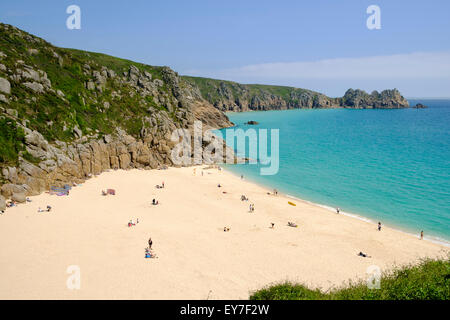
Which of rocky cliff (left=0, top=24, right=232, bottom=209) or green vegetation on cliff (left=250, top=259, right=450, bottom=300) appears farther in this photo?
rocky cliff (left=0, top=24, right=232, bottom=209)

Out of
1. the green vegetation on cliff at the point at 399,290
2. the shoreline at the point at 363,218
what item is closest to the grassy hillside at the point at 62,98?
the shoreline at the point at 363,218

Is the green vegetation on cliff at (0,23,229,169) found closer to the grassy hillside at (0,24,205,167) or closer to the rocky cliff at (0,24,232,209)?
the grassy hillside at (0,24,205,167)

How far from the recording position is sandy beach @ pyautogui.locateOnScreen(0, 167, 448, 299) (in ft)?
63.7

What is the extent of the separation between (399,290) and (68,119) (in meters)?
48.0

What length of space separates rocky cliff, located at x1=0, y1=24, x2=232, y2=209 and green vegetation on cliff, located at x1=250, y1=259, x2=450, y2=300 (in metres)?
29.5

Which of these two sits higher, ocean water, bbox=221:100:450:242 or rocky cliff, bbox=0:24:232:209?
rocky cliff, bbox=0:24:232:209

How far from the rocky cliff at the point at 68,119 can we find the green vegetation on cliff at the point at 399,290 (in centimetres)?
2948

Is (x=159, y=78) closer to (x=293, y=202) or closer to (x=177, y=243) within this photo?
(x=293, y=202)

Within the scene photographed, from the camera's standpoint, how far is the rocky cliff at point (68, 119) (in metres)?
35.5

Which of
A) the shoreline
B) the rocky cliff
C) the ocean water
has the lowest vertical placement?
the shoreline
